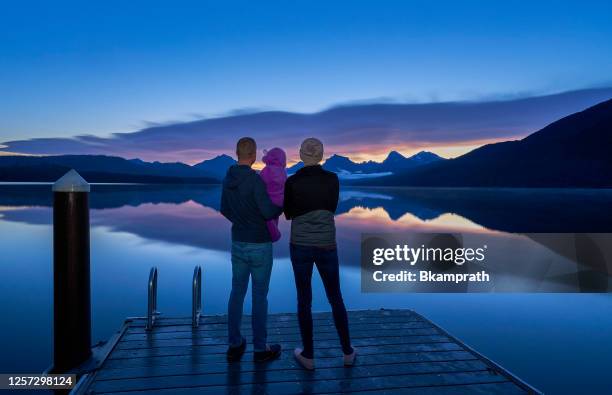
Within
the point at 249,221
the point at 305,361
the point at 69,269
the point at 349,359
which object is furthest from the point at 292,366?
the point at 69,269

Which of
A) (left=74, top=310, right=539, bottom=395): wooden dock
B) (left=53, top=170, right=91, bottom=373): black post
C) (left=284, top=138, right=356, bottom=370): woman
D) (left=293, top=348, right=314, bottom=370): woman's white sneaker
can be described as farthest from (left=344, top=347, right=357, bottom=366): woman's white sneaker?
(left=53, top=170, right=91, bottom=373): black post

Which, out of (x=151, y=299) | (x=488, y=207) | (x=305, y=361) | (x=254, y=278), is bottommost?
(x=488, y=207)

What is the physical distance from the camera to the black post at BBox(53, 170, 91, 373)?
15.3 feet

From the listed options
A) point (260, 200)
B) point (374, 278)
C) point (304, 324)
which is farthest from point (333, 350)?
point (374, 278)

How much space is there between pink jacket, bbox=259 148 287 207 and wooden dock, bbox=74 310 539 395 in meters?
1.87

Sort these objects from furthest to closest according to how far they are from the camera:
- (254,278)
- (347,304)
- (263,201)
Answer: (347,304), (254,278), (263,201)

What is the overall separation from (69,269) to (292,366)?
106 inches

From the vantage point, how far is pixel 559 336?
911 cm

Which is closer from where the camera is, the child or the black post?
the child

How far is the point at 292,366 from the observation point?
4.74 metres

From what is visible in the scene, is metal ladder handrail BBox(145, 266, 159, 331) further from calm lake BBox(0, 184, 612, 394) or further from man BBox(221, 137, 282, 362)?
calm lake BBox(0, 184, 612, 394)

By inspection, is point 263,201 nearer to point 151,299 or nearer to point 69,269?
point 69,269

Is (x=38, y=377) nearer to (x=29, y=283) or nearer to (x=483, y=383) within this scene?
(x=483, y=383)

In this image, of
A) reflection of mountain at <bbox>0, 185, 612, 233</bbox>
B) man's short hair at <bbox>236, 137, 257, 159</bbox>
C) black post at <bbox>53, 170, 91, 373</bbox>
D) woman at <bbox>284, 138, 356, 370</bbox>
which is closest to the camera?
woman at <bbox>284, 138, 356, 370</bbox>
